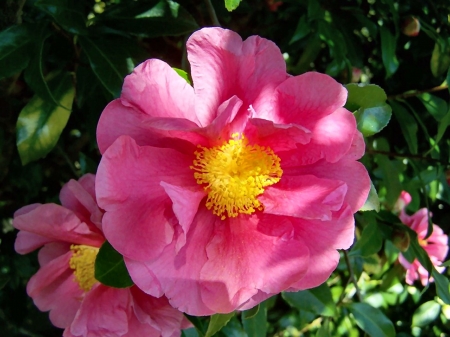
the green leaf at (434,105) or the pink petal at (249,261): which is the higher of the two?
the pink petal at (249,261)

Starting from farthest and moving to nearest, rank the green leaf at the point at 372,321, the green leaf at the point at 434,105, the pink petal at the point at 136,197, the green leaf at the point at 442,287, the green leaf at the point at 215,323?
the green leaf at the point at 434,105
the green leaf at the point at 372,321
the green leaf at the point at 442,287
the green leaf at the point at 215,323
the pink petal at the point at 136,197

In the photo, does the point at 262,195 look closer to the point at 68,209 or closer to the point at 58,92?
the point at 68,209

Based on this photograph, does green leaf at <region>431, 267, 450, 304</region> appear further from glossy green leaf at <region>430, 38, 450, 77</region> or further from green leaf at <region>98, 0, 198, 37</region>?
green leaf at <region>98, 0, 198, 37</region>

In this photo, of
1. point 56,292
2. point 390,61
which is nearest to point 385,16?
point 390,61

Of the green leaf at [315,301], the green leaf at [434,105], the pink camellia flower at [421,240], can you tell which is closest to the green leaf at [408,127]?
the green leaf at [434,105]

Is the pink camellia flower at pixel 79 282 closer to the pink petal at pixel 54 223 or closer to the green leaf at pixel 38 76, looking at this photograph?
the pink petal at pixel 54 223

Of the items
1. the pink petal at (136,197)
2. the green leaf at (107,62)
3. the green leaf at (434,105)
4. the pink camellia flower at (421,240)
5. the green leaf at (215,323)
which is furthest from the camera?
the pink camellia flower at (421,240)
